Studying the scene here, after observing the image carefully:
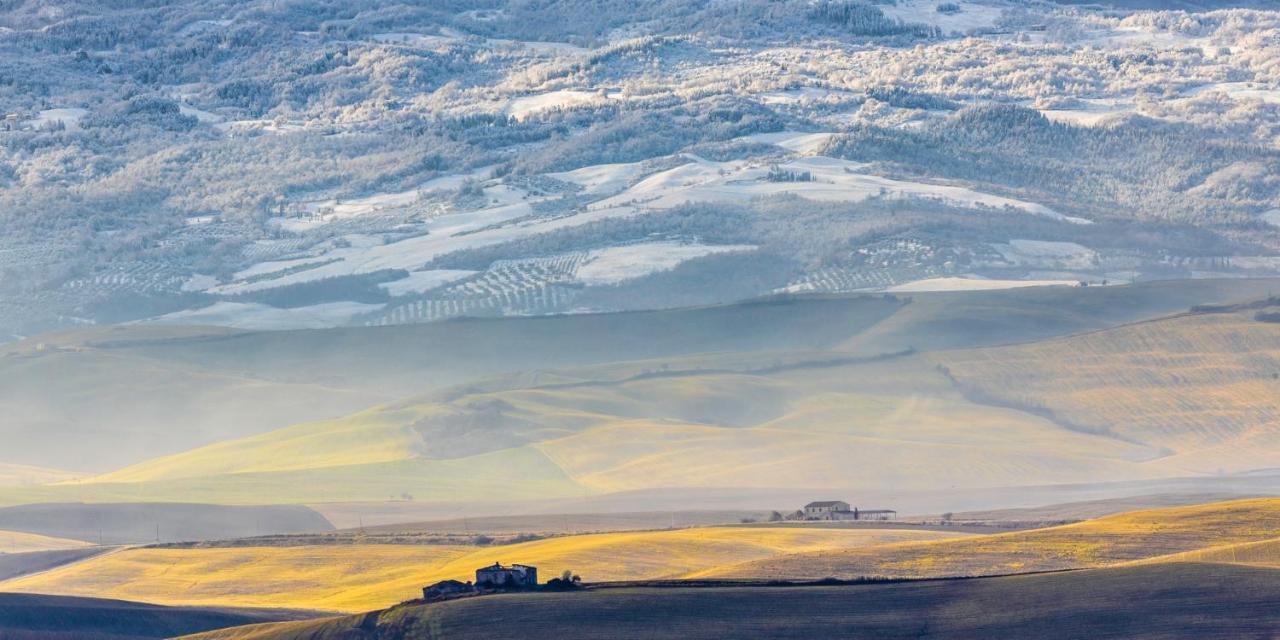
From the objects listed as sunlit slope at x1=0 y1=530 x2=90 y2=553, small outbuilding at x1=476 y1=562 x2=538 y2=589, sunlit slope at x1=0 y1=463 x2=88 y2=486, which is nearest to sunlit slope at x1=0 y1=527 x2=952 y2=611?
sunlit slope at x1=0 y1=530 x2=90 y2=553

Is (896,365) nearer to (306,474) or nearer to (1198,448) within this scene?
(1198,448)

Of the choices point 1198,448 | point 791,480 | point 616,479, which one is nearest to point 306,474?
point 616,479

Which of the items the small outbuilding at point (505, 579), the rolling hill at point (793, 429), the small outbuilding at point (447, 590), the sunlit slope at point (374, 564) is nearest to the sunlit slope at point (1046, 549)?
the sunlit slope at point (374, 564)

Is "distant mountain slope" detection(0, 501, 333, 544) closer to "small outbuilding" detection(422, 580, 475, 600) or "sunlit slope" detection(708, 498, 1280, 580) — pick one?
"sunlit slope" detection(708, 498, 1280, 580)

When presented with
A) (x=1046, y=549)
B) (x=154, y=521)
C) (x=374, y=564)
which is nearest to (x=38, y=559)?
(x=374, y=564)

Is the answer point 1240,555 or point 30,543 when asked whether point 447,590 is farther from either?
point 30,543

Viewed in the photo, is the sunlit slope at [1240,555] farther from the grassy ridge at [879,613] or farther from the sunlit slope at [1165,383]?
the sunlit slope at [1165,383]
